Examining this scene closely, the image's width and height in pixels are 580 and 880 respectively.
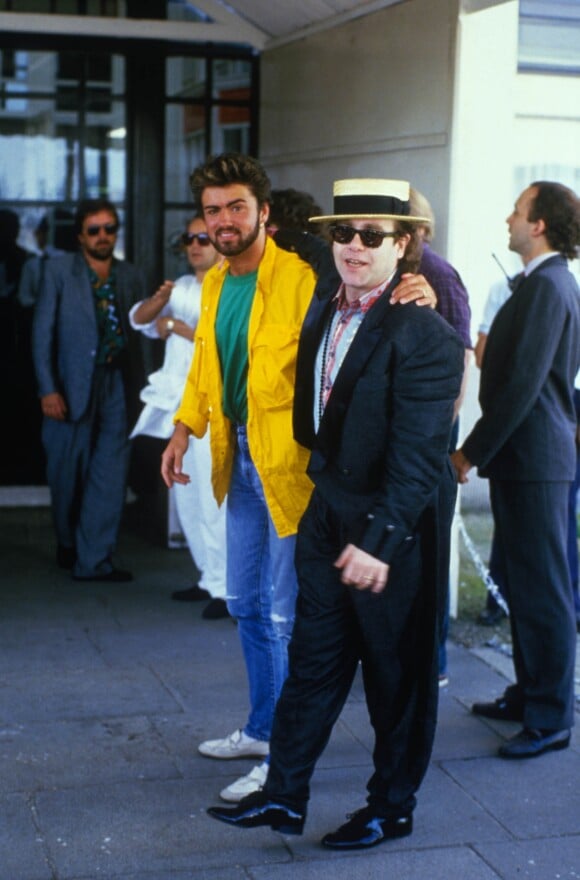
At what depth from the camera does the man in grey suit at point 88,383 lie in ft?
24.5

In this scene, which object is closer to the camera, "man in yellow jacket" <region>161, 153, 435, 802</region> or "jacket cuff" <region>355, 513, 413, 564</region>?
"jacket cuff" <region>355, 513, 413, 564</region>

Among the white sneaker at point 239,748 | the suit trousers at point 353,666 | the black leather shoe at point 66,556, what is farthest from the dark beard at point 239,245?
the black leather shoe at point 66,556

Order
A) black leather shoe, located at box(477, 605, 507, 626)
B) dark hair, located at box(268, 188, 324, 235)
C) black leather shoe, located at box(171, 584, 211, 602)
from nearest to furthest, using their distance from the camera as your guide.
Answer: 1. dark hair, located at box(268, 188, 324, 235)
2. black leather shoe, located at box(477, 605, 507, 626)
3. black leather shoe, located at box(171, 584, 211, 602)

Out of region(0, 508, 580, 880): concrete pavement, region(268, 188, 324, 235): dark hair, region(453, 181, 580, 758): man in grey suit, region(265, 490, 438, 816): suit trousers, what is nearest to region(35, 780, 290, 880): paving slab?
region(0, 508, 580, 880): concrete pavement

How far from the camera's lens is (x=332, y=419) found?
405 centimetres

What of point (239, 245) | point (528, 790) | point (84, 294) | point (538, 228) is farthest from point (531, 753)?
point (84, 294)

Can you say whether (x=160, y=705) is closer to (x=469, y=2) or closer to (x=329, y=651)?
(x=329, y=651)

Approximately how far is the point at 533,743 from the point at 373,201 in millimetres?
2113

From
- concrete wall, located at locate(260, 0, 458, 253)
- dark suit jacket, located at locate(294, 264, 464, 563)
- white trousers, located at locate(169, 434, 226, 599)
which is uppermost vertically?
concrete wall, located at locate(260, 0, 458, 253)

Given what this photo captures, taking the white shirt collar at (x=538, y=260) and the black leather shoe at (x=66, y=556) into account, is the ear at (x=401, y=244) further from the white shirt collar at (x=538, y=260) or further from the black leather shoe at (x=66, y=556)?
the black leather shoe at (x=66, y=556)

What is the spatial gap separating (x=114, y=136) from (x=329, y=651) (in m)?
5.42

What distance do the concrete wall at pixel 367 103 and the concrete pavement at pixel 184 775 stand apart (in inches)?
84.3

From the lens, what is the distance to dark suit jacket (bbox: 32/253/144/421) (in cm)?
745

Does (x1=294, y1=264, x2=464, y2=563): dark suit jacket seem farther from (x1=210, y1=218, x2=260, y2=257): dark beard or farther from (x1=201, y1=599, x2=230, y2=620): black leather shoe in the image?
(x1=201, y1=599, x2=230, y2=620): black leather shoe
